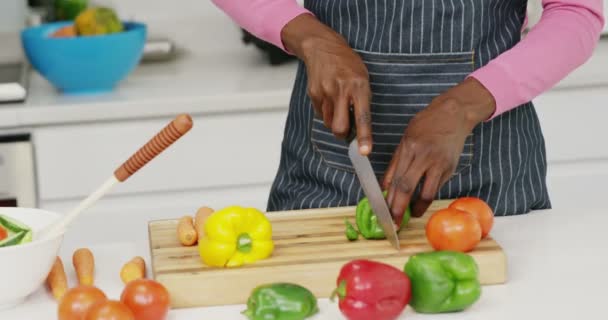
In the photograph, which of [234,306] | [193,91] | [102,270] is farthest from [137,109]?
[234,306]

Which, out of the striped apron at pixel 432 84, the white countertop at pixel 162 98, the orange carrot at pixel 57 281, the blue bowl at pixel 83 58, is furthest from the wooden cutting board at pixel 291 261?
the blue bowl at pixel 83 58

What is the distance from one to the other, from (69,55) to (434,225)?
1.36 metres

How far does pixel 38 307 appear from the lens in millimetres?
1317

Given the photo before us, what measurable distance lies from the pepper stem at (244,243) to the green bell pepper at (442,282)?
0.20 metres

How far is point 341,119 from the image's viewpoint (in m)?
1.45

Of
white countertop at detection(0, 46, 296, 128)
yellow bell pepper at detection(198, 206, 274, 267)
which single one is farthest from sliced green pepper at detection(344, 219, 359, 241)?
white countertop at detection(0, 46, 296, 128)

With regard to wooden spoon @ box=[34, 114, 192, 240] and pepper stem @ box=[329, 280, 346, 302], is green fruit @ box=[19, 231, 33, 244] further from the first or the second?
pepper stem @ box=[329, 280, 346, 302]

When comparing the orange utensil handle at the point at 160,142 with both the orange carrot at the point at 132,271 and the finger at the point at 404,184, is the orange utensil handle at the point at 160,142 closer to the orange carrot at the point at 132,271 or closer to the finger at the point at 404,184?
the orange carrot at the point at 132,271

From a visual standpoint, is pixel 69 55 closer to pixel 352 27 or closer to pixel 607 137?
pixel 352 27

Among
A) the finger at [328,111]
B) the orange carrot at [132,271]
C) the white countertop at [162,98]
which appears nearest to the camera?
the orange carrot at [132,271]

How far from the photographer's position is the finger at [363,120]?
1.39 meters

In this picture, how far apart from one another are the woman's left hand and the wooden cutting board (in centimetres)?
6

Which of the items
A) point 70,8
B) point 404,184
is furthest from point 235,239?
point 70,8

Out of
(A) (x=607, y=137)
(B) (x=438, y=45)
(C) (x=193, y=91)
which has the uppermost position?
(B) (x=438, y=45)
